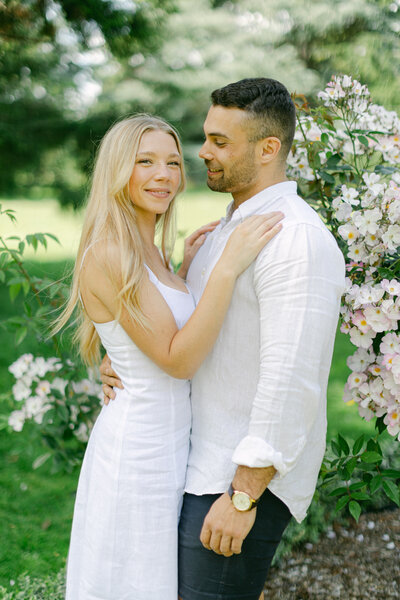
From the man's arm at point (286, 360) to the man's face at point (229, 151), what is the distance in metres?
0.31

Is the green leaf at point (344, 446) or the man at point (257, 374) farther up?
the man at point (257, 374)

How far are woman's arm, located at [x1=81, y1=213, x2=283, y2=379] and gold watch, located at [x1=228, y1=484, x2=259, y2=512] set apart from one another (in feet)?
1.25

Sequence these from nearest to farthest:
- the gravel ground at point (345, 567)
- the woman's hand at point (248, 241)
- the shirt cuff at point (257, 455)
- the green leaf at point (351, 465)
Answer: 1. the shirt cuff at point (257, 455)
2. the woman's hand at point (248, 241)
3. the green leaf at point (351, 465)
4. the gravel ground at point (345, 567)

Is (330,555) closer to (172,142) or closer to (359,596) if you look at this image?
(359,596)

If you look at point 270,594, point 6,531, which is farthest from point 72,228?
point 270,594

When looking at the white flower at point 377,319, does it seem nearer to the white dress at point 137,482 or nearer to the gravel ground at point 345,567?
the white dress at point 137,482

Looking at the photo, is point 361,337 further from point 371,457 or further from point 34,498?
point 34,498

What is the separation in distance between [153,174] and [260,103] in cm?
43

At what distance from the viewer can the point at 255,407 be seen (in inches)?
67.7

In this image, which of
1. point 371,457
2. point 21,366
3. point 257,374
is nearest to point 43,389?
point 21,366

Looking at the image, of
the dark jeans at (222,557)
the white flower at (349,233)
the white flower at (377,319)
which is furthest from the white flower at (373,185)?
the dark jeans at (222,557)

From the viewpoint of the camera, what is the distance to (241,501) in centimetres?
171

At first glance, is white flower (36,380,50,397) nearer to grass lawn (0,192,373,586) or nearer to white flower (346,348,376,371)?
grass lawn (0,192,373,586)

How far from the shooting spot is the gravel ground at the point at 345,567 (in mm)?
2814
